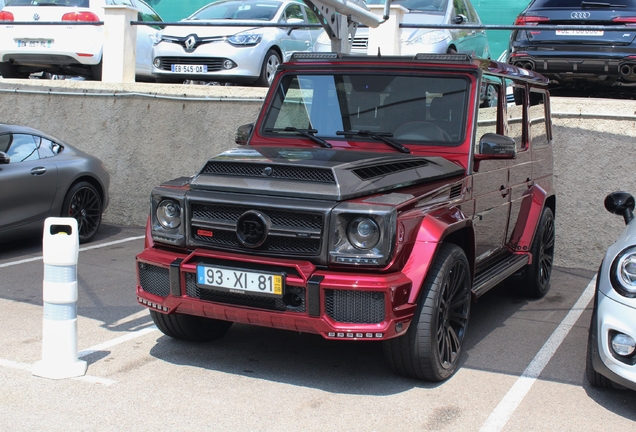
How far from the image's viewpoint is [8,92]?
11.2m

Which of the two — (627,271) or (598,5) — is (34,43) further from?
(627,271)

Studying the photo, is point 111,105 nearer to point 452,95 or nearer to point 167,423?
point 452,95

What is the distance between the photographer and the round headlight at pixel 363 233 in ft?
14.3

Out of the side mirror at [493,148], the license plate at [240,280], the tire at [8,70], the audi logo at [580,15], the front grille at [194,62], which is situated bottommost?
the license plate at [240,280]

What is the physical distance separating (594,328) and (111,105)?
7.50 metres

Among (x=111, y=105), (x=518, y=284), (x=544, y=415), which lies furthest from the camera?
(x=111, y=105)

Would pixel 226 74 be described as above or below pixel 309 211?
Result: above

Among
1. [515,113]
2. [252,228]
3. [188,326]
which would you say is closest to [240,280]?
[252,228]

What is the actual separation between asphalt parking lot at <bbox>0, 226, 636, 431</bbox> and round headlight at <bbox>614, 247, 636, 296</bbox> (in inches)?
28.4

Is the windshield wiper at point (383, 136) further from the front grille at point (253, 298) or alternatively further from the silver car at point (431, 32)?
the silver car at point (431, 32)

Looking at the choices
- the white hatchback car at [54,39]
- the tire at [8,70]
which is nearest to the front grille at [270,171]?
the white hatchback car at [54,39]

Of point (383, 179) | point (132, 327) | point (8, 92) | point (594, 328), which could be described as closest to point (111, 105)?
point (8, 92)

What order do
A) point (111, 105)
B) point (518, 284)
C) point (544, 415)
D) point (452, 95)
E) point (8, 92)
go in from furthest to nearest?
1. point (8, 92)
2. point (111, 105)
3. point (518, 284)
4. point (452, 95)
5. point (544, 415)

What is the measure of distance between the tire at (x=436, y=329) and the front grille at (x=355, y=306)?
0.34 meters
